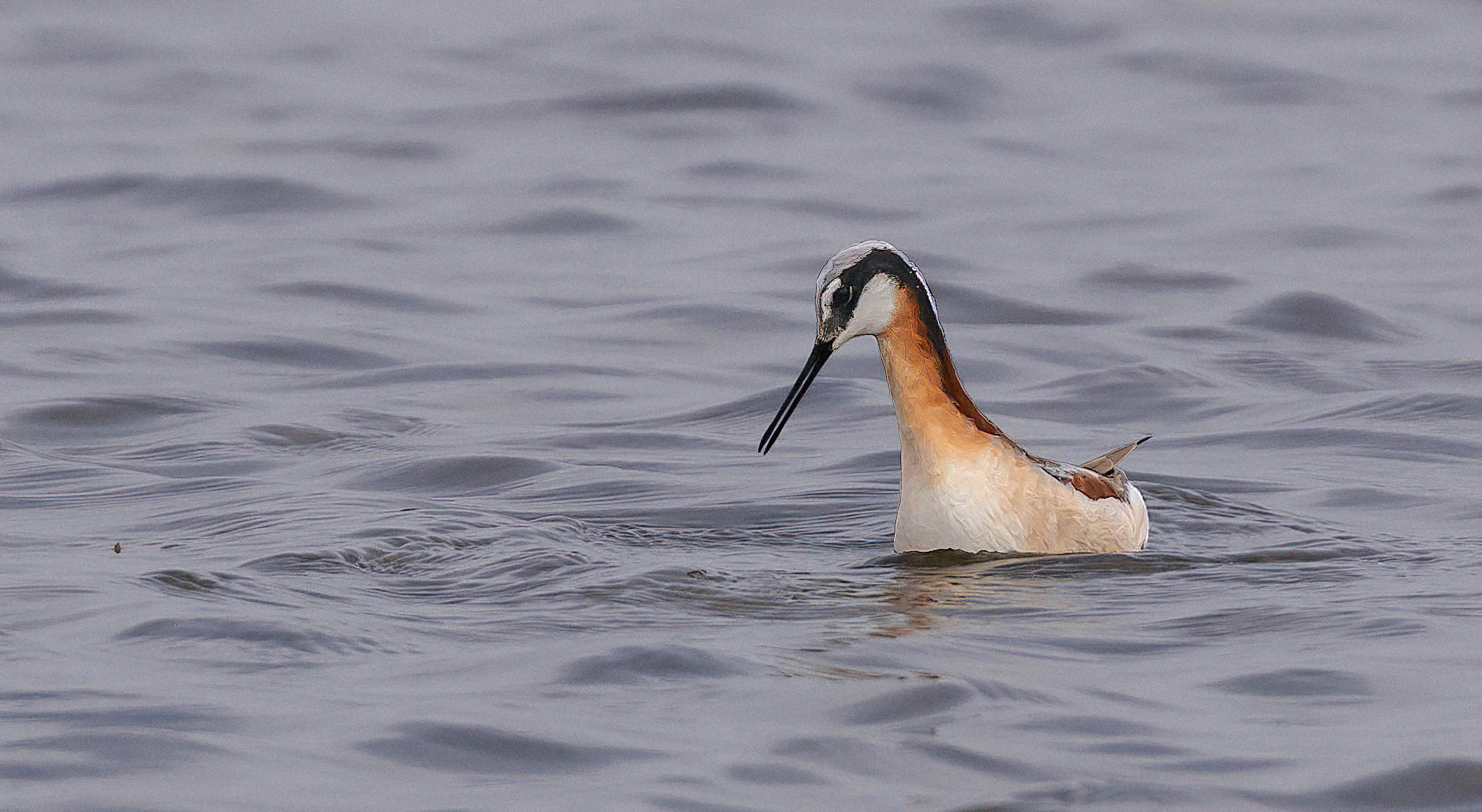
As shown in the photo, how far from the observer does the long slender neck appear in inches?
380

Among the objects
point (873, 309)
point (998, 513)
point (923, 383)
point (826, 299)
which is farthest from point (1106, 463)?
point (826, 299)

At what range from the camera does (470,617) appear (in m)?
8.45

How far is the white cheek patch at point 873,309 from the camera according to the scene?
9.58 metres

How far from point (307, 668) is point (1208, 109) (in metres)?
18.5

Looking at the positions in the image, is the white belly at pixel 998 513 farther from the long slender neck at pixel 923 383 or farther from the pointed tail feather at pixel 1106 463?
the pointed tail feather at pixel 1106 463

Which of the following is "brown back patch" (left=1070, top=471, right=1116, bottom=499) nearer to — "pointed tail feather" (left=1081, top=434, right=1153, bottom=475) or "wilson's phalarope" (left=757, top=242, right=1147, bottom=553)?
"wilson's phalarope" (left=757, top=242, right=1147, bottom=553)

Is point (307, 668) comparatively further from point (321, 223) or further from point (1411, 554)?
point (321, 223)

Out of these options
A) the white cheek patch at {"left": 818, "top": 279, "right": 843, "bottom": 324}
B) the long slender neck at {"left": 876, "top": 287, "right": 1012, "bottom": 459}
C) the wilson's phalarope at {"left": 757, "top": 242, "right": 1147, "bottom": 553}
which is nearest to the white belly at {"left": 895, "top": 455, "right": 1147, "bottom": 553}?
the wilson's phalarope at {"left": 757, "top": 242, "right": 1147, "bottom": 553}

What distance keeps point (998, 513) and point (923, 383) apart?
2.06 ft

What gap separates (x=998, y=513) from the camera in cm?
954

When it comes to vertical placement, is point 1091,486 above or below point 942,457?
below

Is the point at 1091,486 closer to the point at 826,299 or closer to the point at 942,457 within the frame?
the point at 942,457

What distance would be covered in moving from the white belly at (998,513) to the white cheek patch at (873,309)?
0.61 meters

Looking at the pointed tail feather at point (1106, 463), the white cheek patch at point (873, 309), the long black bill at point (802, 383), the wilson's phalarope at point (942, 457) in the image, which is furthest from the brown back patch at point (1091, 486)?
the long black bill at point (802, 383)
